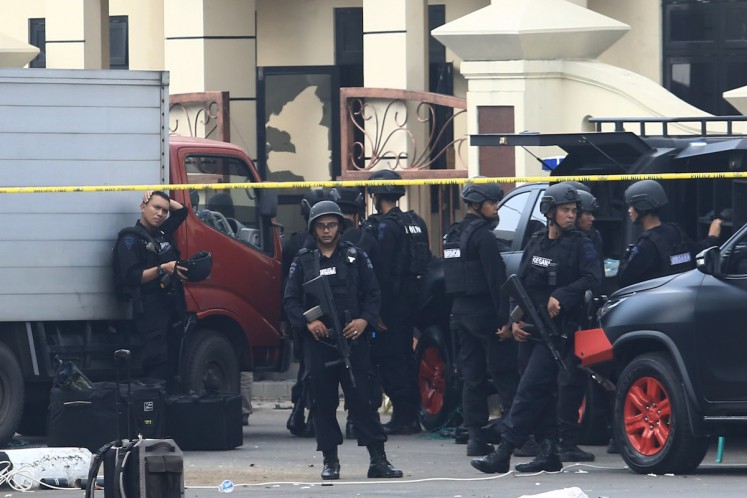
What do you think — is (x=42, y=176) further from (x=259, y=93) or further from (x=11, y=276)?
(x=259, y=93)

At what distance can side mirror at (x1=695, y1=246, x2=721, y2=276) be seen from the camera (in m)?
11.6

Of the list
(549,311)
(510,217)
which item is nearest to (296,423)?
(510,217)

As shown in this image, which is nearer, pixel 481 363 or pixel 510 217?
pixel 481 363

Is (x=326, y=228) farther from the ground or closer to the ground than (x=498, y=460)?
farther from the ground

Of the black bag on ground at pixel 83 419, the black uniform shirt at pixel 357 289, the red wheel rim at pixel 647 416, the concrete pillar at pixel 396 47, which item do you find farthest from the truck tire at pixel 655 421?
the concrete pillar at pixel 396 47

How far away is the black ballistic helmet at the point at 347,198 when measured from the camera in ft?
47.7

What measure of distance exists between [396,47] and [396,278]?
641cm

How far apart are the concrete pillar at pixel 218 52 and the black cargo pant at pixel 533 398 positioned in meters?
10.4

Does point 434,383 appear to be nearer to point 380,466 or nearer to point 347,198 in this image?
point 347,198

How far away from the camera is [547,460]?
1202cm

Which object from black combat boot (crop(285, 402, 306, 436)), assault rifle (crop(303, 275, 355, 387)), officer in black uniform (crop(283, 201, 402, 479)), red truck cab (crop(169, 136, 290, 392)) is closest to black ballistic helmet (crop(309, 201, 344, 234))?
officer in black uniform (crop(283, 201, 402, 479))

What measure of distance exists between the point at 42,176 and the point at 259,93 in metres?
8.65

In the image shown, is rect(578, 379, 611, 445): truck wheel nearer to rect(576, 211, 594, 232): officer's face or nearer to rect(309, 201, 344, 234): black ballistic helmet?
rect(576, 211, 594, 232): officer's face

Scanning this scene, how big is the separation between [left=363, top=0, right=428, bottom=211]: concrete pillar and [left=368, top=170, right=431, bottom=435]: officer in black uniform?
5.65 meters
